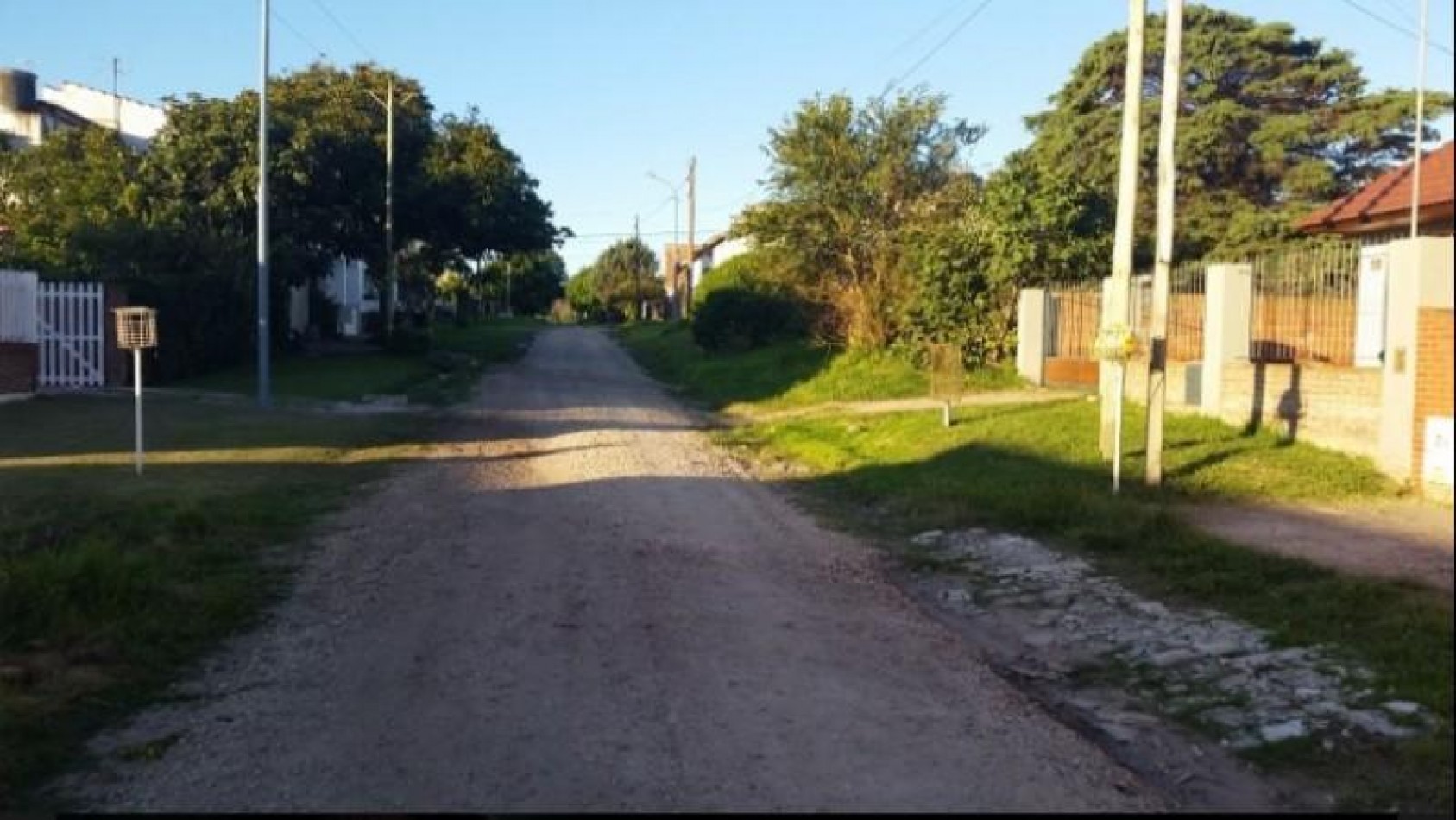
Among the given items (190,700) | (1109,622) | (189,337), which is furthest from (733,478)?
(189,337)

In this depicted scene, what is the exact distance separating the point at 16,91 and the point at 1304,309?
48.2 metres

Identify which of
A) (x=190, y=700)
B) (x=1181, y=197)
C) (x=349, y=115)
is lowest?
(x=190, y=700)

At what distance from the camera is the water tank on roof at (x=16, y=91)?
1871 inches

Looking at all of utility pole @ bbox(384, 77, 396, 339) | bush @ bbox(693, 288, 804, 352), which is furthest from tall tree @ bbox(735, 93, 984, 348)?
utility pole @ bbox(384, 77, 396, 339)

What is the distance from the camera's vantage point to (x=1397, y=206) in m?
2.53

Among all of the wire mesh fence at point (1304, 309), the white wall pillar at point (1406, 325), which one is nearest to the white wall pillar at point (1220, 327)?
the wire mesh fence at point (1304, 309)

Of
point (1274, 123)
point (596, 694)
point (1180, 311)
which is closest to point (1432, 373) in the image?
point (1274, 123)

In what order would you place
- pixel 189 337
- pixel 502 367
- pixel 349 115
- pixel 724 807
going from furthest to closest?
pixel 349 115
pixel 502 367
pixel 189 337
pixel 724 807

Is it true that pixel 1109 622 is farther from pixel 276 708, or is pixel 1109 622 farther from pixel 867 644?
pixel 276 708

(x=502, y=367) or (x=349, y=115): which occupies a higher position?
(x=349, y=115)

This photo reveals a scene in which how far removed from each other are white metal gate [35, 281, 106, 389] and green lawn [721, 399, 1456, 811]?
13.3 m

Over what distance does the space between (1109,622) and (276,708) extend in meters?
5.22

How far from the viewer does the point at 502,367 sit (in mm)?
39875

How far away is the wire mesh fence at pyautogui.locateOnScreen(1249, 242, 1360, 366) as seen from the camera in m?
7.64
